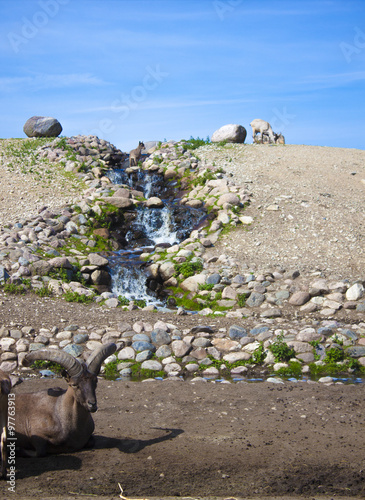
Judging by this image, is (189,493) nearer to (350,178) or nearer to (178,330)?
(178,330)

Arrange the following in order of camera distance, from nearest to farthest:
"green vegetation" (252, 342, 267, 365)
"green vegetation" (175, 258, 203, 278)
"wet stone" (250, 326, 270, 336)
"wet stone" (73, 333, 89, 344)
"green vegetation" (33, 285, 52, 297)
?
"green vegetation" (252, 342, 267, 365)
"wet stone" (73, 333, 89, 344)
"wet stone" (250, 326, 270, 336)
"green vegetation" (33, 285, 52, 297)
"green vegetation" (175, 258, 203, 278)

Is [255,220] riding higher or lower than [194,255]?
higher

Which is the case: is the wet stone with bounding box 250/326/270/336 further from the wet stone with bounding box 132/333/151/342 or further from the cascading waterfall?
the cascading waterfall

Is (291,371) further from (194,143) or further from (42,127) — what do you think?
(42,127)

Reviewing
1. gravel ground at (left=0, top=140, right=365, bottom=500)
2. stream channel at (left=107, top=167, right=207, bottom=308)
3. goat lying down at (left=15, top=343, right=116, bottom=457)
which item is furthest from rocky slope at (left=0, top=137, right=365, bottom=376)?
goat lying down at (left=15, top=343, right=116, bottom=457)

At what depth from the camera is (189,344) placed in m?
10.8

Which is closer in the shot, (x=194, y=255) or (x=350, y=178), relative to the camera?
(x=194, y=255)

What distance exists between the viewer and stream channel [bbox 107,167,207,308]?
54.0 ft

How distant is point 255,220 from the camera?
18.2 meters

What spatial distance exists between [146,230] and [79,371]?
584 inches

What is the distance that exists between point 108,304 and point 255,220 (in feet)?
22.9

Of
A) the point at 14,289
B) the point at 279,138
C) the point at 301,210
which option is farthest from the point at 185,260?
the point at 279,138

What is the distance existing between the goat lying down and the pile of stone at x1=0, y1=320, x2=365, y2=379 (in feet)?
12.9

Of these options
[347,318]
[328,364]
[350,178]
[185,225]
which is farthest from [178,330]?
[350,178]
